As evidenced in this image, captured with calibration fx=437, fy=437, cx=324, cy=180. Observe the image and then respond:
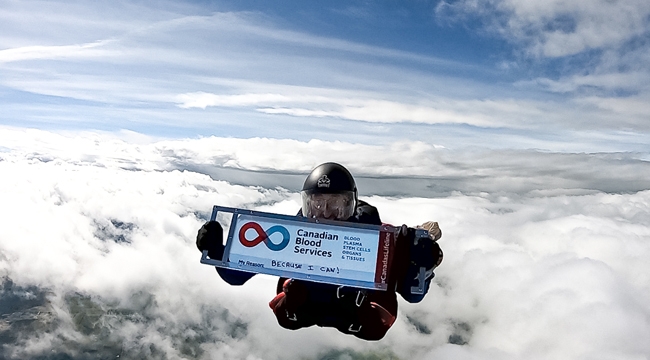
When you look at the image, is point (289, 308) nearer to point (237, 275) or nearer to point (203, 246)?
point (237, 275)

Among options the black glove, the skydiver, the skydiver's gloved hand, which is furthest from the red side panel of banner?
the black glove

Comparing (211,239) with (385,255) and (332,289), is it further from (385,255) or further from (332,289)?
(385,255)

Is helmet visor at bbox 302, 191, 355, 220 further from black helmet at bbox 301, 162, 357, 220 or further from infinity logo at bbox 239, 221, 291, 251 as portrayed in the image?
infinity logo at bbox 239, 221, 291, 251

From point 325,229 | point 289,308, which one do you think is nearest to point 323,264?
point 325,229

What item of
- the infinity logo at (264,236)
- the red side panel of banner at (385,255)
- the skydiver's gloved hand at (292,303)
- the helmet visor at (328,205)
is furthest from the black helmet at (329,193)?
the skydiver's gloved hand at (292,303)

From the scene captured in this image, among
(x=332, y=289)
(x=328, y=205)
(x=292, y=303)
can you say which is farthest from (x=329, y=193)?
(x=292, y=303)

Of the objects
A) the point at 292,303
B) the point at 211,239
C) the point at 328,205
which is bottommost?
the point at 292,303

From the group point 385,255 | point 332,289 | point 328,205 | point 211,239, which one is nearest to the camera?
point 385,255

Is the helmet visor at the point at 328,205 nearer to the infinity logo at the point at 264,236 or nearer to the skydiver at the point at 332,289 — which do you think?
the skydiver at the point at 332,289
